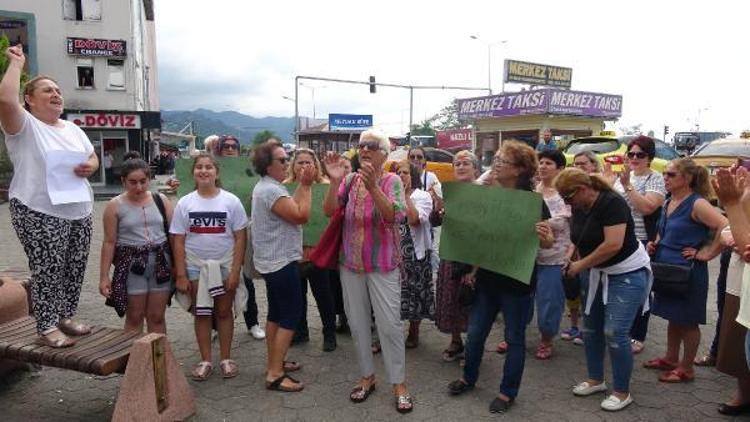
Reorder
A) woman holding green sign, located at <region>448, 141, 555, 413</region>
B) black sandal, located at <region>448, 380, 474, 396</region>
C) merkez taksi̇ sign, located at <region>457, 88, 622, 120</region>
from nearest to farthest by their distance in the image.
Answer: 1. woman holding green sign, located at <region>448, 141, 555, 413</region>
2. black sandal, located at <region>448, 380, 474, 396</region>
3. merkez taksi̇ sign, located at <region>457, 88, 622, 120</region>

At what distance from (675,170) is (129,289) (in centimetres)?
399

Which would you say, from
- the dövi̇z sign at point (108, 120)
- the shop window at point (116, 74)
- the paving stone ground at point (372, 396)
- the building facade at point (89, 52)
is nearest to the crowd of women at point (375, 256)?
the paving stone ground at point (372, 396)

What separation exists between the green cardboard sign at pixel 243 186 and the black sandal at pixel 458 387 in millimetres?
1737

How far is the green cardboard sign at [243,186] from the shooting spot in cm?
484

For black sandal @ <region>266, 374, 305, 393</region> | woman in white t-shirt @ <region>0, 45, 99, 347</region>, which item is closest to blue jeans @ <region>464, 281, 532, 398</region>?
black sandal @ <region>266, 374, 305, 393</region>

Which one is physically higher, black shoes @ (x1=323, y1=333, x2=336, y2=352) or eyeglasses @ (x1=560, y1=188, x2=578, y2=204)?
eyeglasses @ (x1=560, y1=188, x2=578, y2=204)

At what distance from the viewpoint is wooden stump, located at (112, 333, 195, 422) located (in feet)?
10.2

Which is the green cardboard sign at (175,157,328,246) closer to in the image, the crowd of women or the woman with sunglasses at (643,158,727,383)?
the crowd of women

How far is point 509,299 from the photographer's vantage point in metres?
3.58

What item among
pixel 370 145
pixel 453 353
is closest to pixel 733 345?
pixel 453 353

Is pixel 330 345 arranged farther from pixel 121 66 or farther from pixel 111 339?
pixel 121 66

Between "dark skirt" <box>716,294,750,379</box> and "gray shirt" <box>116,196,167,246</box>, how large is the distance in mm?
3876

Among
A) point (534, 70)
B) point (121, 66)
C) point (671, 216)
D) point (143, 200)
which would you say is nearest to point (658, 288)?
point (671, 216)

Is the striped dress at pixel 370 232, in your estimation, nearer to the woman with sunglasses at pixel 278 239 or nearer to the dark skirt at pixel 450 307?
the woman with sunglasses at pixel 278 239
